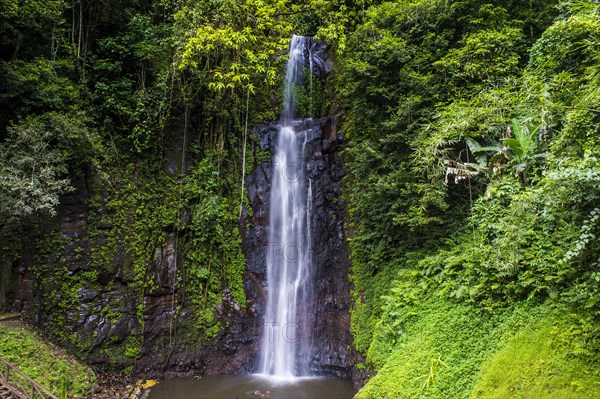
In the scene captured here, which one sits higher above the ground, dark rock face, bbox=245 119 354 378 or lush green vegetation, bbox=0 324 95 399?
dark rock face, bbox=245 119 354 378

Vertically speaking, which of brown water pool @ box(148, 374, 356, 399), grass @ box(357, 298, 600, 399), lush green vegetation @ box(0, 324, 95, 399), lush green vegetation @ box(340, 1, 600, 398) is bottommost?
brown water pool @ box(148, 374, 356, 399)

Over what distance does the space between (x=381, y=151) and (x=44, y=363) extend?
8.75 metres

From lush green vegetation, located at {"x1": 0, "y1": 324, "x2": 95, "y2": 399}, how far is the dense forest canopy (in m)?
1.27

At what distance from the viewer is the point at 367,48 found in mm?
9703

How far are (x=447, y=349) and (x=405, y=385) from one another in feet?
3.05

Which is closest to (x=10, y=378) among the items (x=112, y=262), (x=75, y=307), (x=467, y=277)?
(x=75, y=307)

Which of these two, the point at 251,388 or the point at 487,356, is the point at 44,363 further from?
the point at 487,356

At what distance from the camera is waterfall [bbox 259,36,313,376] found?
10766 mm

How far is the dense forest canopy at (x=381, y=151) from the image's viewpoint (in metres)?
5.56

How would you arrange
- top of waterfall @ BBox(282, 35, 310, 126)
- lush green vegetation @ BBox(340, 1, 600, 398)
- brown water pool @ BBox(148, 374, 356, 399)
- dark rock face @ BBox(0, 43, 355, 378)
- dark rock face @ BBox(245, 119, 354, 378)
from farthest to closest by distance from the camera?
top of waterfall @ BBox(282, 35, 310, 126)
dark rock face @ BBox(245, 119, 354, 378)
dark rock face @ BBox(0, 43, 355, 378)
brown water pool @ BBox(148, 374, 356, 399)
lush green vegetation @ BBox(340, 1, 600, 398)

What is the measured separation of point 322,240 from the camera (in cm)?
1175

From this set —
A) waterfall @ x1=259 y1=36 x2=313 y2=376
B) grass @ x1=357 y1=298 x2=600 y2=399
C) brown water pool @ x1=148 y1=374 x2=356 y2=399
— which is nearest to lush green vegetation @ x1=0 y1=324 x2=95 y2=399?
brown water pool @ x1=148 y1=374 x2=356 y2=399

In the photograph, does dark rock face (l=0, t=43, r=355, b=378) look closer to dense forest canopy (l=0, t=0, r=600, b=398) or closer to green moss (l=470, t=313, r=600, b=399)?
dense forest canopy (l=0, t=0, r=600, b=398)

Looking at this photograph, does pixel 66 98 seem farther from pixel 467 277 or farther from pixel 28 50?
pixel 467 277
